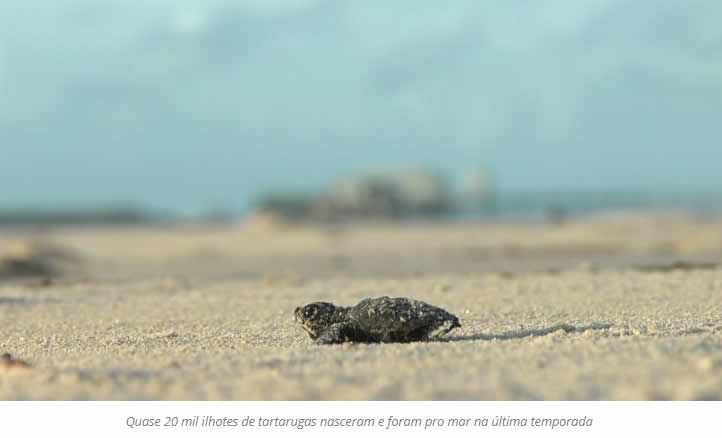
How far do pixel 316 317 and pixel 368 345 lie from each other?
2.49 feet

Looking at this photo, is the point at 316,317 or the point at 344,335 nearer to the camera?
the point at 344,335

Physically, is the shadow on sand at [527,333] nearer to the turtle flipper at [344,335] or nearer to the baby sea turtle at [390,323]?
the baby sea turtle at [390,323]

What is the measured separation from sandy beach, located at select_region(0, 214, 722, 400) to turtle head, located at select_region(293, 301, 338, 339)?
0.45 feet

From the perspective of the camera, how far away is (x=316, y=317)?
8281mm

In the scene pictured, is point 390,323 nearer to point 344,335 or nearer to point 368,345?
point 368,345

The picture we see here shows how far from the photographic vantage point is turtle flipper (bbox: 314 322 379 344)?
26.0ft

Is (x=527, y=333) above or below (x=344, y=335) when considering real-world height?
below

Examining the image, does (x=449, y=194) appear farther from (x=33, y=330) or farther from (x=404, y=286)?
(x=33, y=330)

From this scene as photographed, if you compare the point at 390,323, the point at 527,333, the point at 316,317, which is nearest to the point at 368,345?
the point at 390,323

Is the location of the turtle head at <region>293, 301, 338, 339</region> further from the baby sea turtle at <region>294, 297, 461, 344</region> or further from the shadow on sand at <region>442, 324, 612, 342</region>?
the shadow on sand at <region>442, 324, 612, 342</region>

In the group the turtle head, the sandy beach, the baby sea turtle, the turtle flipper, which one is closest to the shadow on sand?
the sandy beach

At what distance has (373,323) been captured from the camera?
25.7 feet
